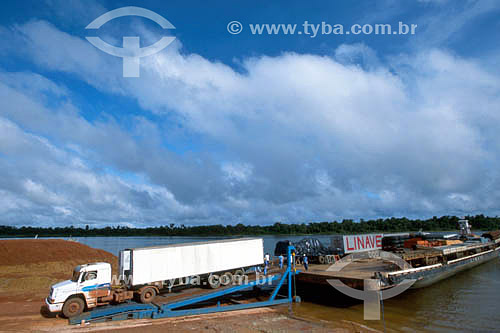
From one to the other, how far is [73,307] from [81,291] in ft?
2.58

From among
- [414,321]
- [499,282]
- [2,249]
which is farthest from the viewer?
[2,249]

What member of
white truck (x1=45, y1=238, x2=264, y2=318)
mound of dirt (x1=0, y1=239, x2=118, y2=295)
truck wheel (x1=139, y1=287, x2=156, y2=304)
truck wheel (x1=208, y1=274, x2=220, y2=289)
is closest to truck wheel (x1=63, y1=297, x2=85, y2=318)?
white truck (x1=45, y1=238, x2=264, y2=318)

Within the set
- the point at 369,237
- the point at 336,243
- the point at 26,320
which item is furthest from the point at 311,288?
the point at 26,320

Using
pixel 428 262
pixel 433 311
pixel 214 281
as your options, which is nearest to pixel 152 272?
pixel 214 281

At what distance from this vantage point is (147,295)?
17.5 meters

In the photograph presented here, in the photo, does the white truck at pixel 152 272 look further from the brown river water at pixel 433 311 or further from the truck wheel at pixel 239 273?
the brown river water at pixel 433 311

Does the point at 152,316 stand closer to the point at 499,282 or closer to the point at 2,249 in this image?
the point at 499,282

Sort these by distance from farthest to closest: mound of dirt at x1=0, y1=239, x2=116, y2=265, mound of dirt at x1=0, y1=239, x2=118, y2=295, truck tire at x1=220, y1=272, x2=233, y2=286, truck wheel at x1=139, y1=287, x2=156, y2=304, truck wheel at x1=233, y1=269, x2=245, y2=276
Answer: mound of dirt at x1=0, y1=239, x2=116, y2=265, mound of dirt at x1=0, y1=239, x2=118, y2=295, truck wheel at x1=233, y1=269, x2=245, y2=276, truck tire at x1=220, y1=272, x2=233, y2=286, truck wheel at x1=139, y1=287, x2=156, y2=304

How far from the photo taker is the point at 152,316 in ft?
52.8

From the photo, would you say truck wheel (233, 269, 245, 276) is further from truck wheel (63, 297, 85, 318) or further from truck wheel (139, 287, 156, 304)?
truck wheel (63, 297, 85, 318)

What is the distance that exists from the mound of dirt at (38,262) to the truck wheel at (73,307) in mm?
11794

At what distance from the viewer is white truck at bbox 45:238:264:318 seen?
51.0 feet

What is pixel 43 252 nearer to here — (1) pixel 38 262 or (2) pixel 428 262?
(1) pixel 38 262

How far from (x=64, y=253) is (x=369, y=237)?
43.3 meters
